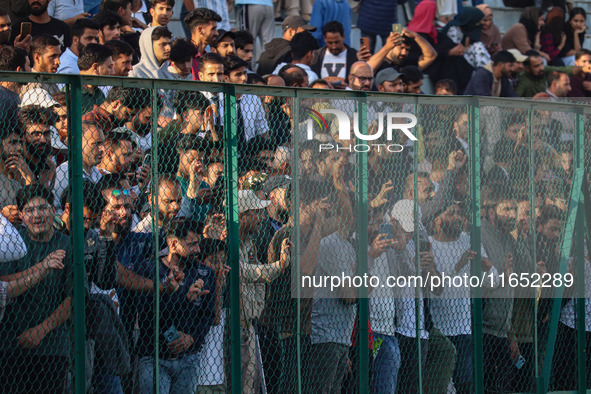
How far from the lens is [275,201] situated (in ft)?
19.9

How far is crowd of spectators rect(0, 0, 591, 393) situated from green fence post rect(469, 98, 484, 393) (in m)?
0.04

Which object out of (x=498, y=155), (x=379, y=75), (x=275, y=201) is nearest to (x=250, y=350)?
(x=275, y=201)

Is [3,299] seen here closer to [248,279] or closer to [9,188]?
[9,188]

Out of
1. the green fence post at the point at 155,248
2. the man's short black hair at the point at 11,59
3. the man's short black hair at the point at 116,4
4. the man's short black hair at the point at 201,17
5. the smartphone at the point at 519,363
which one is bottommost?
the smartphone at the point at 519,363

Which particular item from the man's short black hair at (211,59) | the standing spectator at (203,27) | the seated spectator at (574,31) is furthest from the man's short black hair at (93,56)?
the seated spectator at (574,31)

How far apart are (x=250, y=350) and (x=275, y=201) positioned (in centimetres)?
88

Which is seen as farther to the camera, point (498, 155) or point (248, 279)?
point (498, 155)

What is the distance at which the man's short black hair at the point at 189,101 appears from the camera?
5707mm

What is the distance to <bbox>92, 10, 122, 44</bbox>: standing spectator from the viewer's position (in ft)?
28.2

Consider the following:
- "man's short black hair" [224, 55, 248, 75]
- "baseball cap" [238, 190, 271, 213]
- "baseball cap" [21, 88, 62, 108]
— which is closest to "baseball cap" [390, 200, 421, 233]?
"baseball cap" [238, 190, 271, 213]

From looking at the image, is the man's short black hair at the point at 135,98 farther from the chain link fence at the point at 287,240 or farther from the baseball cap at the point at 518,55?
the baseball cap at the point at 518,55

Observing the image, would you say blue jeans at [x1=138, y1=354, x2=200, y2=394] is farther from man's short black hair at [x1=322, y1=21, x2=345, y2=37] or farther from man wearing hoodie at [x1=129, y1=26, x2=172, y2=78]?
man's short black hair at [x1=322, y1=21, x2=345, y2=37]

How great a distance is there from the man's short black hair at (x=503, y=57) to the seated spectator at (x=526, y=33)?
139 centimetres

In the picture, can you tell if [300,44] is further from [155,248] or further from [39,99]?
[39,99]
